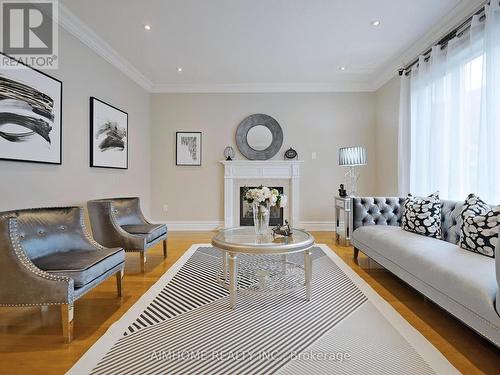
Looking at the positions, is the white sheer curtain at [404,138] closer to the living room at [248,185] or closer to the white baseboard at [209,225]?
the living room at [248,185]

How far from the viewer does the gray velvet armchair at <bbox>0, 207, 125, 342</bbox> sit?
5.51 feet

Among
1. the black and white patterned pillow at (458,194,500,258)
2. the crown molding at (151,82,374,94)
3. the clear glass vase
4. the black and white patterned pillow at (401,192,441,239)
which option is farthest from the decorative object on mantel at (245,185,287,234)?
the crown molding at (151,82,374,94)

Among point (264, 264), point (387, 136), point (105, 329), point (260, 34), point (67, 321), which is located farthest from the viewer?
point (387, 136)

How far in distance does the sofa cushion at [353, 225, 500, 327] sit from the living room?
0.02 metres

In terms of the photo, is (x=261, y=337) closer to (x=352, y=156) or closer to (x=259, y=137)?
(x=352, y=156)

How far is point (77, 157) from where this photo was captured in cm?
323

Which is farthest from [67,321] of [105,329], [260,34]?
[260,34]

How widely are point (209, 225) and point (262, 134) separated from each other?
2.04 meters

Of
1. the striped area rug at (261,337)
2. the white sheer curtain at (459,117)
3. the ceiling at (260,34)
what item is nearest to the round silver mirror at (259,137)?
the ceiling at (260,34)

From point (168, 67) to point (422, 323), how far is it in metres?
4.58

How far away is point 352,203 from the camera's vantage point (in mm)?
3566

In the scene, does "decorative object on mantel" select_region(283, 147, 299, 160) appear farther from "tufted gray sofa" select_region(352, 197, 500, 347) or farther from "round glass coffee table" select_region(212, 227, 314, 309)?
"round glass coffee table" select_region(212, 227, 314, 309)

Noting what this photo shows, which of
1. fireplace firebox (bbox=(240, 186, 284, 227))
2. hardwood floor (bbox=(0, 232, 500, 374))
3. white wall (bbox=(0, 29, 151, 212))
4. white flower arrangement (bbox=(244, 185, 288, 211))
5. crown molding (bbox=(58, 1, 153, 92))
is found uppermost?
crown molding (bbox=(58, 1, 153, 92))

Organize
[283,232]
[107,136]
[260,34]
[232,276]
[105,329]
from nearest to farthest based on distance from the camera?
[105,329] → [232,276] → [283,232] → [260,34] → [107,136]
